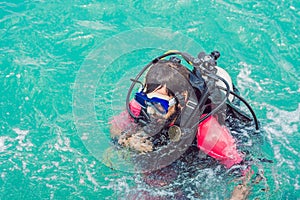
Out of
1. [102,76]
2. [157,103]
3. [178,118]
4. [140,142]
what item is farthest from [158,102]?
[102,76]

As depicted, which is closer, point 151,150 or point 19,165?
point 151,150

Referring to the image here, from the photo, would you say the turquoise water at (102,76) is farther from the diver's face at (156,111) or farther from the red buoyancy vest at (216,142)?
the diver's face at (156,111)

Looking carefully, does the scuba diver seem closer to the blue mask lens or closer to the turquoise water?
the blue mask lens

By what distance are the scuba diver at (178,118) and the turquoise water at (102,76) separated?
437 millimetres

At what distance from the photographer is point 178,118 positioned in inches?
133

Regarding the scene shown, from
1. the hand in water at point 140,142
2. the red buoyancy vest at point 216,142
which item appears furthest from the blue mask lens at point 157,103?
the red buoyancy vest at point 216,142

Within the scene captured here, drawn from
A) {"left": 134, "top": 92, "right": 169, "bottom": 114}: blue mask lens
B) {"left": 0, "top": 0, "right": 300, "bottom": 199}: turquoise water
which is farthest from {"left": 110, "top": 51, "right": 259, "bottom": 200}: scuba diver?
{"left": 0, "top": 0, "right": 300, "bottom": 199}: turquoise water

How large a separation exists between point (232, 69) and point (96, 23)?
113 inches

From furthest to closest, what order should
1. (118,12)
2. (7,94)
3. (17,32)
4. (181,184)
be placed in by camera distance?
(118,12) → (17,32) → (7,94) → (181,184)

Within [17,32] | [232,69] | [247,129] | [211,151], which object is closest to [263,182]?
[247,129]

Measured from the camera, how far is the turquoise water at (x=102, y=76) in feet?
14.2

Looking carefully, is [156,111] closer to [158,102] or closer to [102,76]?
[158,102]

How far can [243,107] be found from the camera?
518cm

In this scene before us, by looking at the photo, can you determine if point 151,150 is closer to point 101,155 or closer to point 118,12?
point 101,155
